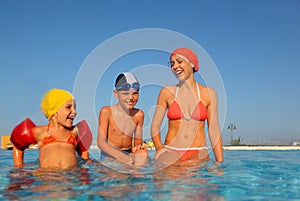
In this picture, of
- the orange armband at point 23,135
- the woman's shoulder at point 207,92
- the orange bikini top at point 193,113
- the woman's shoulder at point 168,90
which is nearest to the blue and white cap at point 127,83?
the woman's shoulder at point 168,90

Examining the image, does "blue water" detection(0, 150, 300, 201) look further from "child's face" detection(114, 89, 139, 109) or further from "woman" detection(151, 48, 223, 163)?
"child's face" detection(114, 89, 139, 109)

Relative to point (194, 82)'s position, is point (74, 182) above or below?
below

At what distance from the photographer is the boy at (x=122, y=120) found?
6.01 meters

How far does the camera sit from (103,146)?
5.89 metres

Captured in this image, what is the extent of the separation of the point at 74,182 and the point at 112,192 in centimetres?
84

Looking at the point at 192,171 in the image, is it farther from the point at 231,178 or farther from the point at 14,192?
the point at 14,192

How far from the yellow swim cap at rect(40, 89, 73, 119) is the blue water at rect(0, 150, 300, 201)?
0.96 m

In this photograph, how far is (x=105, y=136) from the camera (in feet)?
19.8

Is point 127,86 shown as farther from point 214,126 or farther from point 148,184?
point 148,184

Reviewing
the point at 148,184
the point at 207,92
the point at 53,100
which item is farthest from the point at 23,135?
the point at 207,92

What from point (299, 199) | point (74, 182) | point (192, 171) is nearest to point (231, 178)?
point (192, 171)

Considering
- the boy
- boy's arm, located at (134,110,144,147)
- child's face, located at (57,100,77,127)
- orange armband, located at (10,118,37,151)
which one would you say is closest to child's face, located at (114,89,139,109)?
the boy

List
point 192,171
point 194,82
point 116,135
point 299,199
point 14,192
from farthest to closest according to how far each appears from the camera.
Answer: point 116,135
point 194,82
point 192,171
point 14,192
point 299,199

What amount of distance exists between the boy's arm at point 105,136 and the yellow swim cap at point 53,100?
2.72ft
